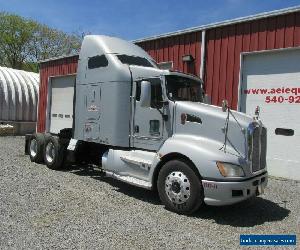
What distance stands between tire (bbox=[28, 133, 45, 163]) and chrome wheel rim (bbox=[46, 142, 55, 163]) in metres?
0.38

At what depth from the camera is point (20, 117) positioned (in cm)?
2427

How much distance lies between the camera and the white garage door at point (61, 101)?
1906 cm

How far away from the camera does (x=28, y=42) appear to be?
52.2 metres

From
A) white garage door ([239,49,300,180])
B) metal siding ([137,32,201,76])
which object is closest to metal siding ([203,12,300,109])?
white garage door ([239,49,300,180])

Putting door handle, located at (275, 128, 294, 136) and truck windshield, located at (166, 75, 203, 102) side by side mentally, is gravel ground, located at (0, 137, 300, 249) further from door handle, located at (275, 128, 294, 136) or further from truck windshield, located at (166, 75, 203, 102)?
truck windshield, located at (166, 75, 203, 102)

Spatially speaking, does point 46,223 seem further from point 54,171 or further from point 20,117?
point 20,117

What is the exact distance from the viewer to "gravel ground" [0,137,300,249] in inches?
217

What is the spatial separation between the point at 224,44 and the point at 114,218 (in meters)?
7.88

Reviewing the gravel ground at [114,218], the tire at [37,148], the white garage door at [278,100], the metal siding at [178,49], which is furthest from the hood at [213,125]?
the metal siding at [178,49]

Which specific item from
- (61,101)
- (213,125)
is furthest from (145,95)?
(61,101)

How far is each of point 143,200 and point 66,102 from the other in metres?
12.5

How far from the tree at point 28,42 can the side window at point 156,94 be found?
45.0m

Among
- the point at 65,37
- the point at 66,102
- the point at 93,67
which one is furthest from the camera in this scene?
the point at 65,37

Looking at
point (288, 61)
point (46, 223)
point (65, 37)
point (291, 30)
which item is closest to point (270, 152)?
point (288, 61)
